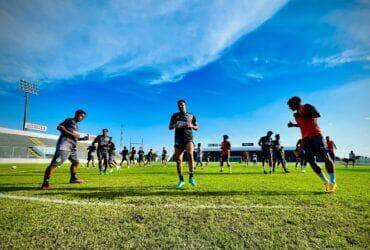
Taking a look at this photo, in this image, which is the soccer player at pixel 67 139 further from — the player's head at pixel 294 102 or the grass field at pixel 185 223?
the player's head at pixel 294 102

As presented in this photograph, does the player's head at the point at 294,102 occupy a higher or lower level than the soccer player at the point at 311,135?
higher

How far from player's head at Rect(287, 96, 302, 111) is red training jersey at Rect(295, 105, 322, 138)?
10 centimetres

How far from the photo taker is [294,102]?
6.79m

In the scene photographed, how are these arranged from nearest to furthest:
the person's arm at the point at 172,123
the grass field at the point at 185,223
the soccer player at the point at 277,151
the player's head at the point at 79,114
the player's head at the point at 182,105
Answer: the grass field at the point at 185,223, the person's arm at the point at 172,123, the player's head at the point at 182,105, the player's head at the point at 79,114, the soccer player at the point at 277,151

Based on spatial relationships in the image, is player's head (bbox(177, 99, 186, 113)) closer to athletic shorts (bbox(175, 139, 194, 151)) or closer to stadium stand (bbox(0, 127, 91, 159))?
athletic shorts (bbox(175, 139, 194, 151))

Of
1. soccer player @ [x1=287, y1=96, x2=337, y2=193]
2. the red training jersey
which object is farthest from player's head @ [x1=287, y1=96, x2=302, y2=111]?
the red training jersey

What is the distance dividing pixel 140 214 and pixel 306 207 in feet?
8.56

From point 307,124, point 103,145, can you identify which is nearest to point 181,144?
point 307,124

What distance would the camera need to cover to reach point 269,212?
154 inches

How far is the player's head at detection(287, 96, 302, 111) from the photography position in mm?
6773

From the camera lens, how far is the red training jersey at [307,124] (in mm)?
6560

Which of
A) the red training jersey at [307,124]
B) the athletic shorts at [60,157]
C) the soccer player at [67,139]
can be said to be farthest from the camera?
the soccer player at [67,139]

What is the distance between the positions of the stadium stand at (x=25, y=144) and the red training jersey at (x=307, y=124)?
39.0 m

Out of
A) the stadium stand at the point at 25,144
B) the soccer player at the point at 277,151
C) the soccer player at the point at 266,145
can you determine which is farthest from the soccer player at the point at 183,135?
the stadium stand at the point at 25,144
